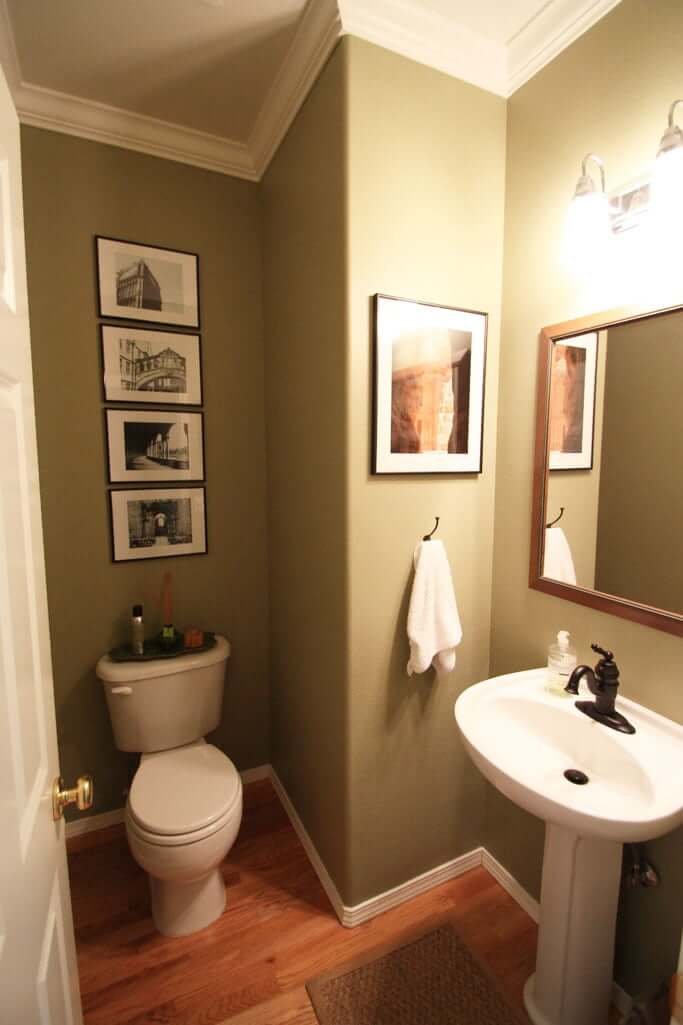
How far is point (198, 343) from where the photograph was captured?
1977mm

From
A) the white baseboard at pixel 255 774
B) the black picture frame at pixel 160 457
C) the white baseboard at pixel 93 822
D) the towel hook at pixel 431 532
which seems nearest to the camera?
the towel hook at pixel 431 532

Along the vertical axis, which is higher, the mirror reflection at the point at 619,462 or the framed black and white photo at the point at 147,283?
the framed black and white photo at the point at 147,283

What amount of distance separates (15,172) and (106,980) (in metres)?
2.08

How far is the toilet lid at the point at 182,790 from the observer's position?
1453 mm

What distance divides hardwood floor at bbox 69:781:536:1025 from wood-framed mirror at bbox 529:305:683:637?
114cm

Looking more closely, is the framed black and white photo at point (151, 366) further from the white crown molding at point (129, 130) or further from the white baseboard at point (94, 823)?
the white baseboard at point (94, 823)

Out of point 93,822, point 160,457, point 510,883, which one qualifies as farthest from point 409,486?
point 93,822

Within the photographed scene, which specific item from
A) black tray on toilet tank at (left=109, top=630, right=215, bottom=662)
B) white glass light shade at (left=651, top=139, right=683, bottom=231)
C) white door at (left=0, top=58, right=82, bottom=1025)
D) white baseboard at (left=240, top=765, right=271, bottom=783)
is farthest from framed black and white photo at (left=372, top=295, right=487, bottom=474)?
white baseboard at (left=240, top=765, right=271, bottom=783)

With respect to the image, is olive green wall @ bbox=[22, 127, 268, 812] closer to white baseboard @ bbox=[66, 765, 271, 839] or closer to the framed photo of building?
white baseboard @ bbox=[66, 765, 271, 839]

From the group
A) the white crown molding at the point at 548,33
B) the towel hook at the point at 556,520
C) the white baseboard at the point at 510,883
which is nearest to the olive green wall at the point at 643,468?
the towel hook at the point at 556,520

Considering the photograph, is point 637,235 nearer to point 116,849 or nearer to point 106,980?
point 106,980

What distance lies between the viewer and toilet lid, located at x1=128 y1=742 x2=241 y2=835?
1.45 meters

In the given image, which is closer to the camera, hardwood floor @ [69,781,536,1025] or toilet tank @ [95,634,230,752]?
hardwood floor @ [69,781,536,1025]

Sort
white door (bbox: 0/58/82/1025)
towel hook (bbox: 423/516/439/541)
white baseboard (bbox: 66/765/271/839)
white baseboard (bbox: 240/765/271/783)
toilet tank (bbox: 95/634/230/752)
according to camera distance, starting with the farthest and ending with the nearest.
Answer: white baseboard (bbox: 240/765/271/783) < white baseboard (bbox: 66/765/271/839) < toilet tank (bbox: 95/634/230/752) < towel hook (bbox: 423/516/439/541) < white door (bbox: 0/58/82/1025)
